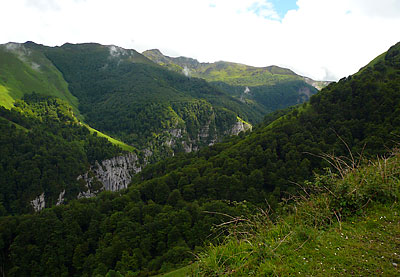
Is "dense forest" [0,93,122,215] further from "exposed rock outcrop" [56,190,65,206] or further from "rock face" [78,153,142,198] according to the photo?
"rock face" [78,153,142,198]

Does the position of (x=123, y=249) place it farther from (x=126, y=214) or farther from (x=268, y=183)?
(x=268, y=183)

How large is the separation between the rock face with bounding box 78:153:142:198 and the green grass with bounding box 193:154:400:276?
147m

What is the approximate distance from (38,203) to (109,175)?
42.0 meters

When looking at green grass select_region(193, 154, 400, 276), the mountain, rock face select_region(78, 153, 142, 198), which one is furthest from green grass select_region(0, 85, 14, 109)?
green grass select_region(193, 154, 400, 276)

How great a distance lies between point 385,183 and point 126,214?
188ft

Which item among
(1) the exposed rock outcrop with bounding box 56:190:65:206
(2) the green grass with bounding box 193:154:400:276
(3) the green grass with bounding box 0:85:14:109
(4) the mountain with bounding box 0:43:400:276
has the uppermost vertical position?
(3) the green grass with bounding box 0:85:14:109

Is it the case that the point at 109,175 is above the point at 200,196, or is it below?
below

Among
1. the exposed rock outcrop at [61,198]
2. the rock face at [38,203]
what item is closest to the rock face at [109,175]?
the exposed rock outcrop at [61,198]

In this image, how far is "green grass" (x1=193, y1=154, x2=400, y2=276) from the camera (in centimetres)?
470

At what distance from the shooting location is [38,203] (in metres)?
114

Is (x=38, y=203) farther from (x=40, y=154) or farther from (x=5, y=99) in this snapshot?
(x=5, y=99)

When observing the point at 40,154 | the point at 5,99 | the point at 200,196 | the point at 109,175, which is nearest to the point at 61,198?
the point at 40,154

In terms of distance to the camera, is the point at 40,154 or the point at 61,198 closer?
the point at 61,198

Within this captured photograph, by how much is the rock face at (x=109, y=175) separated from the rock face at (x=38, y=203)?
20723 mm
